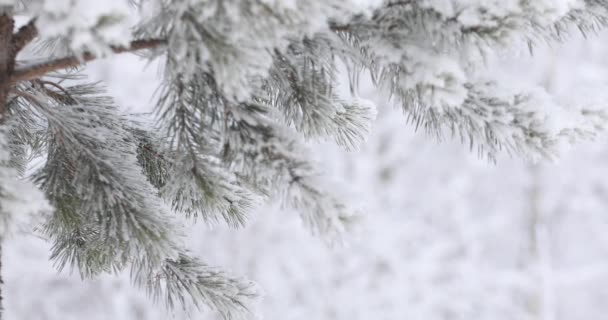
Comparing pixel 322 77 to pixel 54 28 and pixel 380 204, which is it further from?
pixel 380 204

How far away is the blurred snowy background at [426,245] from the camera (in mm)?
5816

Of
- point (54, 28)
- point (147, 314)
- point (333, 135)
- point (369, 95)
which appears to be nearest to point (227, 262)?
point (147, 314)

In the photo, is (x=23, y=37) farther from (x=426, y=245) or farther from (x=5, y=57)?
(x=426, y=245)

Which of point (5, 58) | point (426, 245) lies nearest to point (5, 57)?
point (5, 58)

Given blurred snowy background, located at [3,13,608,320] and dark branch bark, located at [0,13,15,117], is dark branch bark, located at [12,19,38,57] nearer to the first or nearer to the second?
dark branch bark, located at [0,13,15,117]

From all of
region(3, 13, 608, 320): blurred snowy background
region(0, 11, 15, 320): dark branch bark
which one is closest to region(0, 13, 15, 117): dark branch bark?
region(0, 11, 15, 320): dark branch bark

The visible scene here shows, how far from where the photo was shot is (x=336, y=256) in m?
6.52

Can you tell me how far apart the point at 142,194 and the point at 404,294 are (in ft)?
19.1

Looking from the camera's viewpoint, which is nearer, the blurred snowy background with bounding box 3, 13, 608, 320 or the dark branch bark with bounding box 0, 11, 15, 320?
the dark branch bark with bounding box 0, 11, 15, 320

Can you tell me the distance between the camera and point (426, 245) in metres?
6.78

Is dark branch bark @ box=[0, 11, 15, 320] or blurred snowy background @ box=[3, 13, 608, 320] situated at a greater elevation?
blurred snowy background @ box=[3, 13, 608, 320]

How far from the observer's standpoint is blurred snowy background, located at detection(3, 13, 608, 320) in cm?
582

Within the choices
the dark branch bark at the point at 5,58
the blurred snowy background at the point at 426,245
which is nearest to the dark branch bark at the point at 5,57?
the dark branch bark at the point at 5,58

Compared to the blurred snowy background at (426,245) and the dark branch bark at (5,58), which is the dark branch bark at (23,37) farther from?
the blurred snowy background at (426,245)
